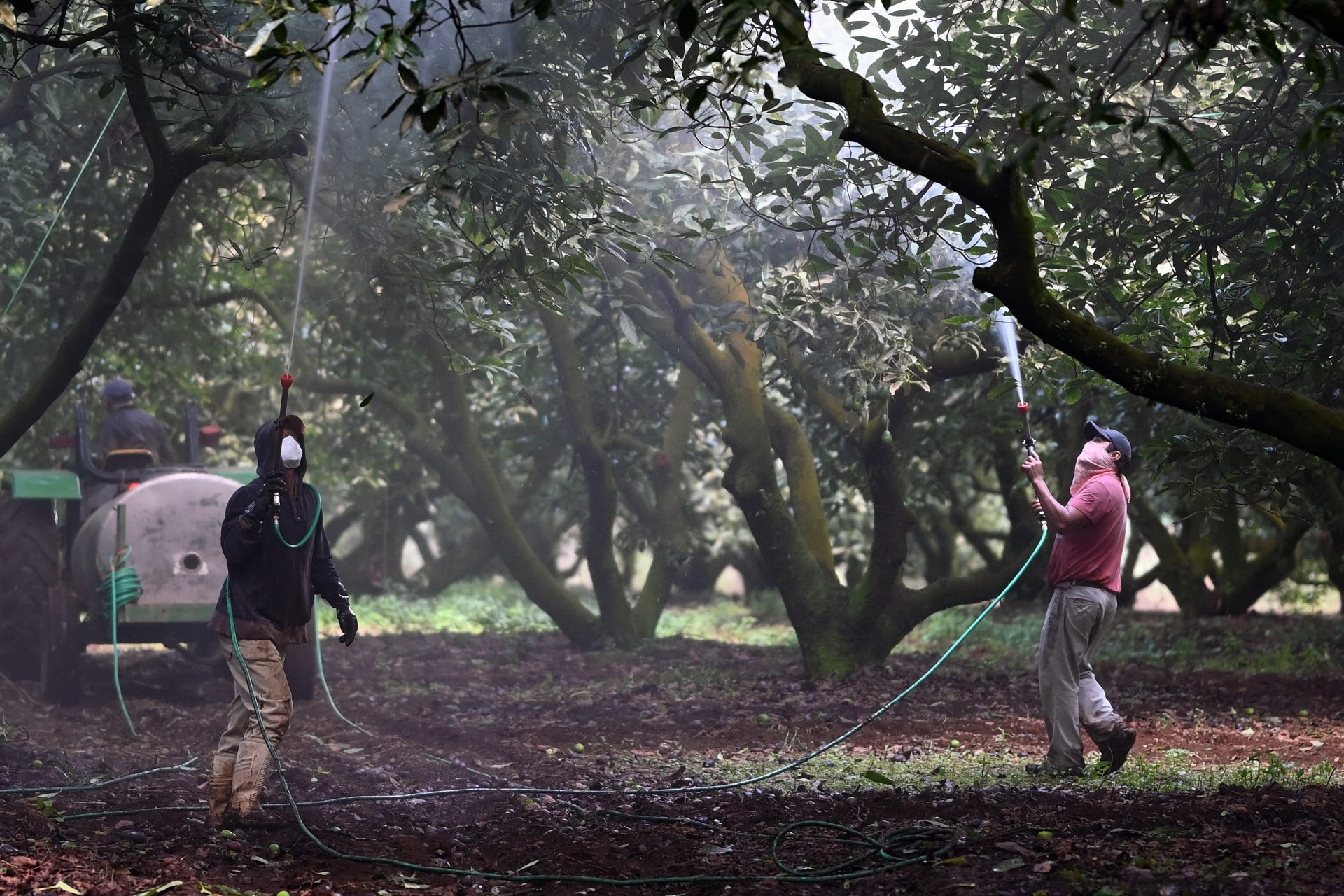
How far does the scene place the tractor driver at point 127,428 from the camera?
9805 millimetres

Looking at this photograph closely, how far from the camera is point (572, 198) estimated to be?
23.3 ft

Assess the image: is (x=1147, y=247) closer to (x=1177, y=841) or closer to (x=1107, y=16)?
(x=1107, y=16)

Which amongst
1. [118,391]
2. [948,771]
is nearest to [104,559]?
[118,391]

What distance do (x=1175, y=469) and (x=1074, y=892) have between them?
26.6 feet

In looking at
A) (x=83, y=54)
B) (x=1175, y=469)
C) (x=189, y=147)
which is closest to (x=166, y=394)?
(x=83, y=54)

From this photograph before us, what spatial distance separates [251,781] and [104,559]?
3.43 metres

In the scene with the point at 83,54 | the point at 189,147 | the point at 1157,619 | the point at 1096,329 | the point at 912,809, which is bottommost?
the point at 912,809

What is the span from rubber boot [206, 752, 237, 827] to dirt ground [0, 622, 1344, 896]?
19 cm

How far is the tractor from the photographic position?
336 inches

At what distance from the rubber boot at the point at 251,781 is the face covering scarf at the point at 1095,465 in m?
4.20

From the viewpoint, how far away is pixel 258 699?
5809mm

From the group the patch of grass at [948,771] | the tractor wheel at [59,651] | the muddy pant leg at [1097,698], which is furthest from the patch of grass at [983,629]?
the tractor wheel at [59,651]

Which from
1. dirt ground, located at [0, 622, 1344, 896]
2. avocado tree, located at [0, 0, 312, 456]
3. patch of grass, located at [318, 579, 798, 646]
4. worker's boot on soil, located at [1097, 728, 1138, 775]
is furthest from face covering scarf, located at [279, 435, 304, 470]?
patch of grass, located at [318, 579, 798, 646]

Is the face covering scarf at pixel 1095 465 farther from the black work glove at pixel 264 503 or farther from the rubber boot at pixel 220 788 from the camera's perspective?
the rubber boot at pixel 220 788
